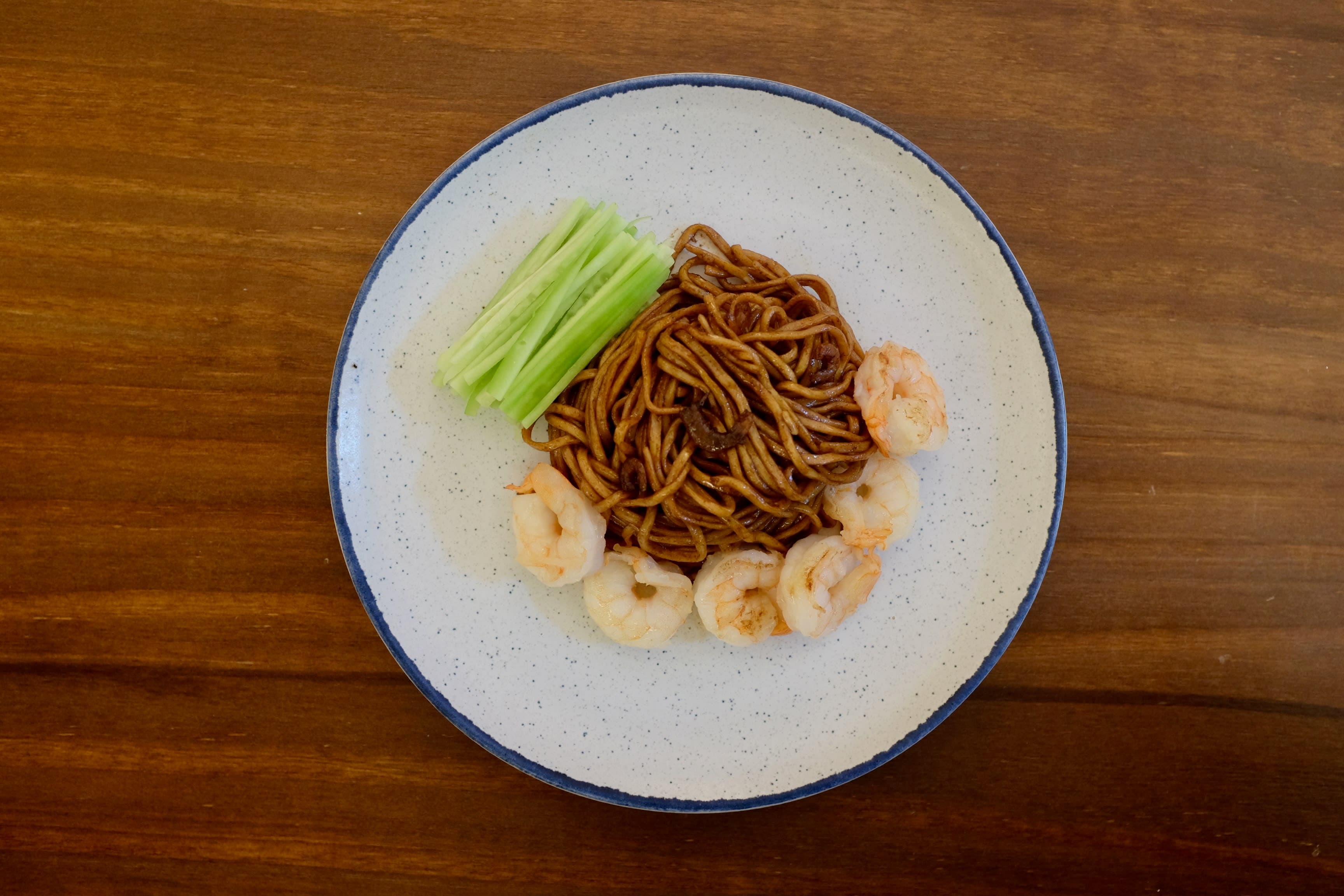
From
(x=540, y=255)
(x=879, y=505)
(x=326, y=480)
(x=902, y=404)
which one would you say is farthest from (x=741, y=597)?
(x=326, y=480)

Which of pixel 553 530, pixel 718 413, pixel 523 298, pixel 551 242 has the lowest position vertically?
pixel 553 530

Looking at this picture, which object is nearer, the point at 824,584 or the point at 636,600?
the point at 824,584

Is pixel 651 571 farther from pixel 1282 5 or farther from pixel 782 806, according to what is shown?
pixel 1282 5

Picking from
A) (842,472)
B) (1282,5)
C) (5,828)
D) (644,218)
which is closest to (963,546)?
(842,472)

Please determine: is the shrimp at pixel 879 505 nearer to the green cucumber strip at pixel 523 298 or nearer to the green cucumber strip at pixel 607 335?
the green cucumber strip at pixel 607 335

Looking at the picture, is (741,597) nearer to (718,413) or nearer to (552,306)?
(718,413)

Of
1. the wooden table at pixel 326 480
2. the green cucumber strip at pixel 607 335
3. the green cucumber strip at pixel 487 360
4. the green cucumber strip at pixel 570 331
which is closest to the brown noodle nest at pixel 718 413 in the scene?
the green cucumber strip at pixel 607 335
